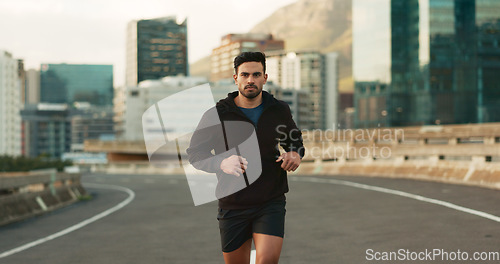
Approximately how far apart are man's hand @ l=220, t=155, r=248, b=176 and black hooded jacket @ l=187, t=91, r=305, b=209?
141 mm

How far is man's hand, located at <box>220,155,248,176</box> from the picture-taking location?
4.37m

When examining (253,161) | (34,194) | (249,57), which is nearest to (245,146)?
(253,161)

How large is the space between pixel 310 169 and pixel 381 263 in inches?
963

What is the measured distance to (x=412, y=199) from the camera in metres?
14.1

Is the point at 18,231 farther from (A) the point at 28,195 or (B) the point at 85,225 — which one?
(A) the point at 28,195

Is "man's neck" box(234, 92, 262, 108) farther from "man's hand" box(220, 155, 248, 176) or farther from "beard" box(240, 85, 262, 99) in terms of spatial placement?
"man's hand" box(220, 155, 248, 176)

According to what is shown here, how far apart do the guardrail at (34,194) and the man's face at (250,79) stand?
9.43m

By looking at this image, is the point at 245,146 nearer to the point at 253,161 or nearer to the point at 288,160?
the point at 253,161

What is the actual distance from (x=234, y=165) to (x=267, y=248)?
2.07 feet

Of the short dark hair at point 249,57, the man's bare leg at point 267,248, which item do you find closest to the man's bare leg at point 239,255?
the man's bare leg at point 267,248

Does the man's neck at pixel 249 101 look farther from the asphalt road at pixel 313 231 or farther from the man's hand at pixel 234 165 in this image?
the asphalt road at pixel 313 231

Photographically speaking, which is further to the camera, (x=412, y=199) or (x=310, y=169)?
(x=310, y=169)

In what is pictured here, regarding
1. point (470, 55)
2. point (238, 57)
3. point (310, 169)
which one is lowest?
point (310, 169)

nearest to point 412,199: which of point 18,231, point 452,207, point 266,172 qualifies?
point 452,207
